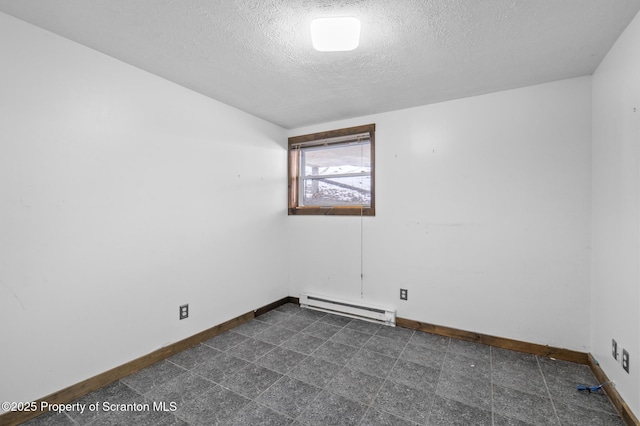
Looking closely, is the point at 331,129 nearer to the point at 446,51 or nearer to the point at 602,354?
the point at 446,51

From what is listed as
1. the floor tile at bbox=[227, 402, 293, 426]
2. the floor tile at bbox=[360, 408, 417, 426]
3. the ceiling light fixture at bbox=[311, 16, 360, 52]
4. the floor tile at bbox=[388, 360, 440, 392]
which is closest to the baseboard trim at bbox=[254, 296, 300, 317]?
the floor tile at bbox=[227, 402, 293, 426]

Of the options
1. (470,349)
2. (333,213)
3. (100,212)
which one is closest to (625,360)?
(470,349)

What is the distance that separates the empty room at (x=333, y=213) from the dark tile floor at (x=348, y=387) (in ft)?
0.06

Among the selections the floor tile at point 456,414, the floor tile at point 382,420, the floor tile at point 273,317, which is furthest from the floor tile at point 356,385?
the floor tile at point 273,317

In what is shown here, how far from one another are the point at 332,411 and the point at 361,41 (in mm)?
2413

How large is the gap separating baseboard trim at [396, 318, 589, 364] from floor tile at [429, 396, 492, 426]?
105 cm

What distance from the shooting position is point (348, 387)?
2.02 meters

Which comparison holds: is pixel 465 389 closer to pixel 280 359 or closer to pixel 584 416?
pixel 584 416

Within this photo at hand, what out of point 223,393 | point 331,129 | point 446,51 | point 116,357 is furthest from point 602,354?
point 116,357

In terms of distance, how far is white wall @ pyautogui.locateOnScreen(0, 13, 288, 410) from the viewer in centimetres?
168

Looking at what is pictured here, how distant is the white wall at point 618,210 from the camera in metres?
1.62

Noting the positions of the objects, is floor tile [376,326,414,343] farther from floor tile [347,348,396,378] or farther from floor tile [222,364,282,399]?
floor tile [222,364,282,399]

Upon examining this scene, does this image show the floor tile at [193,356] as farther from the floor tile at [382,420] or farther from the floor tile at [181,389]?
the floor tile at [382,420]

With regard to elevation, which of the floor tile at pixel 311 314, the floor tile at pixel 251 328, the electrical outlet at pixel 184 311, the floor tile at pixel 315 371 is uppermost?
the electrical outlet at pixel 184 311
